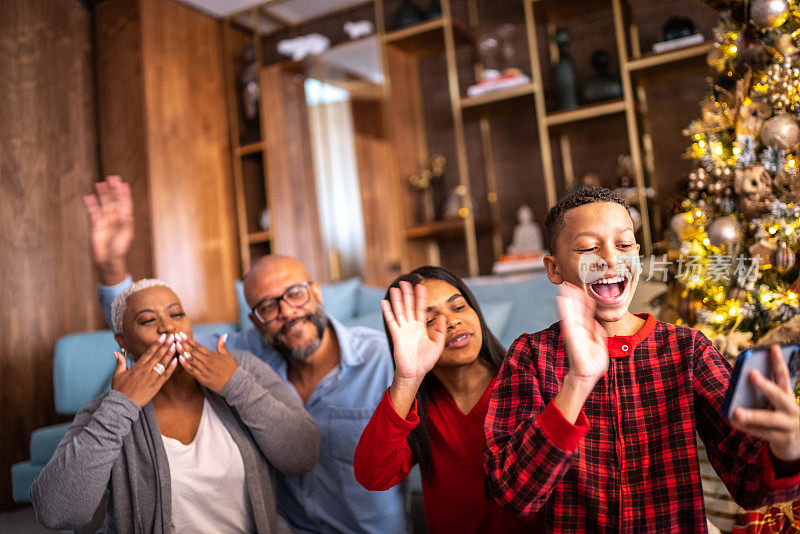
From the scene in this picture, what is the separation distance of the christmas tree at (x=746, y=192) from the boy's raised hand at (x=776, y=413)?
0.97m

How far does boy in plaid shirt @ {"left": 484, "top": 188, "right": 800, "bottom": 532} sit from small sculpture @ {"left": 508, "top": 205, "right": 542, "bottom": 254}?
227 centimetres

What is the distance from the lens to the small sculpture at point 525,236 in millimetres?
3301

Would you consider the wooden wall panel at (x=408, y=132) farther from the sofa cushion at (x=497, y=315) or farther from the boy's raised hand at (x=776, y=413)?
the boy's raised hand at (x=776, y=413)

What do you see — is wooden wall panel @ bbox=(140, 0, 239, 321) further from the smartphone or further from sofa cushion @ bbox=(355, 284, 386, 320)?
the smartphone

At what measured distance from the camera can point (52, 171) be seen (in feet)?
5.57

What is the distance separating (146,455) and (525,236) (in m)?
2.36

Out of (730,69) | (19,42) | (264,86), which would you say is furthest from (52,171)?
(264,86)

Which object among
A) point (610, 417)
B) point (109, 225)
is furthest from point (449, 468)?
point (109, 225)

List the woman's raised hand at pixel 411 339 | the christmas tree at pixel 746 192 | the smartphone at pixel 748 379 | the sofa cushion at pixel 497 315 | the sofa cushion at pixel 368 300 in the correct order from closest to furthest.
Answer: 1. the smartphone at pixel 748 379
2. the woman's raised hand at pixel 411 339
3. the christmas tree at pixel 746 192
4. the sofa cushion at pixel 497 315
5. the sofa cushion at pixel 368 300

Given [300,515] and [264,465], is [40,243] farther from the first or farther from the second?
[300,515]

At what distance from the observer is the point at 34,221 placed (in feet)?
5.33

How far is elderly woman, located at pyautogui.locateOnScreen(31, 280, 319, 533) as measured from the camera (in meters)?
1.26

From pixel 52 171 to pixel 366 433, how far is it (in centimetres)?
113

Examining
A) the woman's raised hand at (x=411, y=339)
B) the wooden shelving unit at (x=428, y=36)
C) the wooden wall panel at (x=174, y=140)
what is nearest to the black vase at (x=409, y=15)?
the wooden shelving unit at (x=428, y=36)
